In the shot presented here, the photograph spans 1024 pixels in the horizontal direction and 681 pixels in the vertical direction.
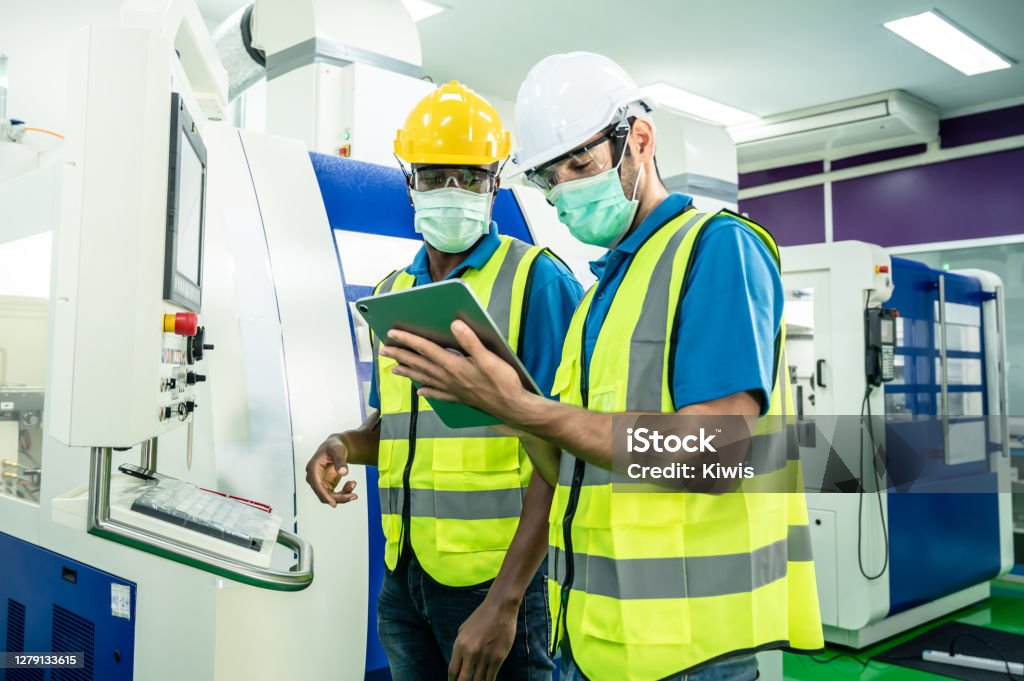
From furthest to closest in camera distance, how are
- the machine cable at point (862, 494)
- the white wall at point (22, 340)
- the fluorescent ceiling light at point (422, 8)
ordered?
the fluorescent ceiling light at point (422, 8) < the machine cable at point (862, 494) < the white wall at point (22, 340)

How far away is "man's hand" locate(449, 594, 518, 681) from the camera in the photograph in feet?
4.43

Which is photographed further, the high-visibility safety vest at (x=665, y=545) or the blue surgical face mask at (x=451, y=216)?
the blue surgical face mask at (x=451, y=216)

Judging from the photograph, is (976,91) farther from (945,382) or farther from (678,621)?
(678,621)

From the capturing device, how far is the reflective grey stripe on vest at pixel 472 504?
5.17ft

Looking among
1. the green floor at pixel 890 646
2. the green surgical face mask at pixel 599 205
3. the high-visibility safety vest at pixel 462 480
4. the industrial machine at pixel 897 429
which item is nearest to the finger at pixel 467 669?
the high-visibility safety vest at pixel 462 480

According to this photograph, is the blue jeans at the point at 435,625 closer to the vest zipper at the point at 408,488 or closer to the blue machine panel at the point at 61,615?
the vest zipper at the point at 408,488

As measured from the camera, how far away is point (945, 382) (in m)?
5.00

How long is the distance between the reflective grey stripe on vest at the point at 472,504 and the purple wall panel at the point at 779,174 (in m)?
7.24

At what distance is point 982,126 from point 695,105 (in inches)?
97.2

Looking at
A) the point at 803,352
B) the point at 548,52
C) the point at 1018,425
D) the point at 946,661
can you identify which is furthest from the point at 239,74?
the point at 1018,425

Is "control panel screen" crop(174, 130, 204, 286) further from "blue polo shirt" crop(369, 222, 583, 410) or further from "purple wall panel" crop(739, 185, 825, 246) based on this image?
"purple wall panel" crop(739, 185, 825, 246)

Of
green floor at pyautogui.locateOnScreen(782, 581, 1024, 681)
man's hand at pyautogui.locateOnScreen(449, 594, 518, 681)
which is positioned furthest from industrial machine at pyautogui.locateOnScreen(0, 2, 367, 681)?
green floor at pyautogui.locateOnScreen(782, 581, 1024, 681)

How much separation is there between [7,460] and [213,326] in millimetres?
1127

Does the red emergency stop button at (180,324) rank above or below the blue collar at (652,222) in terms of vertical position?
below
